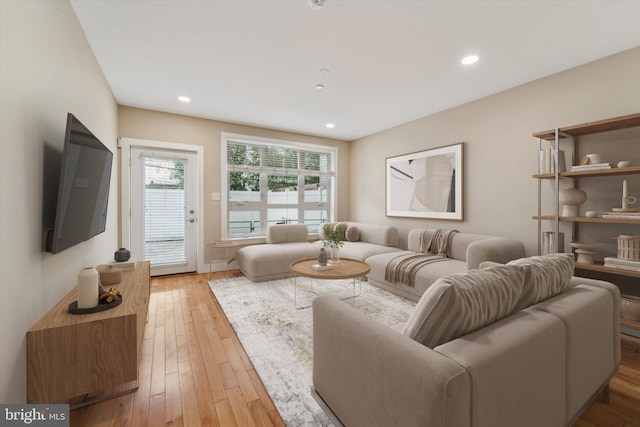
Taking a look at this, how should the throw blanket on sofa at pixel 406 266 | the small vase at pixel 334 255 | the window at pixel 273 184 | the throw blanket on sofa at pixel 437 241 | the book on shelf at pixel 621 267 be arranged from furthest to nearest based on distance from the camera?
the window at pixel 273 184
the throw blanket on sofa at pixel 437 241
the small vase at pixel 334 255
the throw blanket on sofa at pixel 406 266
the book on shelf at pixel 621 267

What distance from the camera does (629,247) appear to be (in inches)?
88.2

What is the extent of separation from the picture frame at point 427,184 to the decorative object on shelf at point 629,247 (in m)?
1.62

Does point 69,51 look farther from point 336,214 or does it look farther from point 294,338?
point 336,214

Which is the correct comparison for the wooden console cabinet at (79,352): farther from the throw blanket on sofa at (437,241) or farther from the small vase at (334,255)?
the throw blanket on sofa at (437,241)

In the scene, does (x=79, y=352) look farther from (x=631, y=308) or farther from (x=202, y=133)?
(x=631, y=308)

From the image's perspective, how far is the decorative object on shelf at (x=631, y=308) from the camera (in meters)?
2.21

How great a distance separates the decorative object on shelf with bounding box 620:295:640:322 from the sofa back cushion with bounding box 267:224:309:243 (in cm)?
396

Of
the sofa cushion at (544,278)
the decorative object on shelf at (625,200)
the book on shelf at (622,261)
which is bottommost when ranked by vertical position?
the book on shelf at (622,261)

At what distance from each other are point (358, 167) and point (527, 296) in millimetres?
4711

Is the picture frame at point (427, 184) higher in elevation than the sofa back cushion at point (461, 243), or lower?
higher

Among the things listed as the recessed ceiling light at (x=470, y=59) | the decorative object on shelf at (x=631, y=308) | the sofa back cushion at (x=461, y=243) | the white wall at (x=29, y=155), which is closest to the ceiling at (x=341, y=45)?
the recessed ceiling light at (x=470, y=59)

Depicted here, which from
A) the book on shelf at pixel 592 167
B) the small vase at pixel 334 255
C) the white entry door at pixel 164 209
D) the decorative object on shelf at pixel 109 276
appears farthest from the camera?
the white entry door at pixel 164 209

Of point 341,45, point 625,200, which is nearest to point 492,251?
point 625,200

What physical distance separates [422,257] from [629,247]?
178 centimetres
